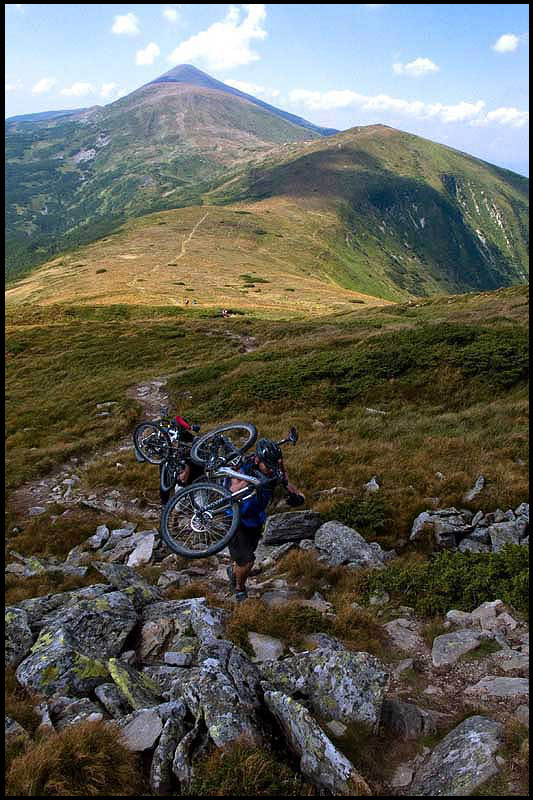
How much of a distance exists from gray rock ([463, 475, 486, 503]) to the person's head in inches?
242

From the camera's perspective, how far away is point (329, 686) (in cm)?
616

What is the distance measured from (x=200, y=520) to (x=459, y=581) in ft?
17.2

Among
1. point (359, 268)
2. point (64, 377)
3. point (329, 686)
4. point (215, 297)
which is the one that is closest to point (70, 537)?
point (329, 686)

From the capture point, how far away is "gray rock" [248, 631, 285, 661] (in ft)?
24.6

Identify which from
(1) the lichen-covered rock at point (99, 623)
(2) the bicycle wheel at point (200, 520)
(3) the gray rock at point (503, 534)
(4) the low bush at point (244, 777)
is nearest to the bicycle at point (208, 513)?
(2) the bicycle wheel at point (200, 520)

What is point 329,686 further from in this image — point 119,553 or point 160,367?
point 160,367

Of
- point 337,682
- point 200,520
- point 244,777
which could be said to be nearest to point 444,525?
point 200,520

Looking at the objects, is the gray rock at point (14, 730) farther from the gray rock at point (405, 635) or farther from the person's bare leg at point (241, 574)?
the gray rock at point (405, 635)

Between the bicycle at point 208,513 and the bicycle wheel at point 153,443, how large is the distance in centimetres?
335

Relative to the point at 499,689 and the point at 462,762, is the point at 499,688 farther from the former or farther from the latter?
the point at 462,762

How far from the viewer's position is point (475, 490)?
12742 mm

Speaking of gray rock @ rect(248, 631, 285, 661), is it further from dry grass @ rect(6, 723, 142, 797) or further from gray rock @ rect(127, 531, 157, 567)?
gray rock @ rect(127, 531, 157, 567)

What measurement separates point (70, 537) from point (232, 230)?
16661 cm

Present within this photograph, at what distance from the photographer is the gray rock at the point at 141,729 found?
5250 mm
